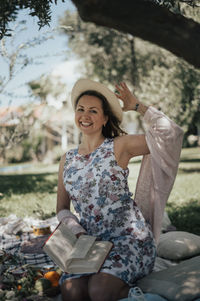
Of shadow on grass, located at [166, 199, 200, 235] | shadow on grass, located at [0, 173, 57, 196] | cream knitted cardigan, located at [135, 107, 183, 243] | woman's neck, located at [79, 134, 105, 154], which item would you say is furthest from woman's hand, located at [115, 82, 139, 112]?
shadow on grass, located at [0, 173, 57, 196]

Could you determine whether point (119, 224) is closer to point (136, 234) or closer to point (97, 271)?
point (136, 234)

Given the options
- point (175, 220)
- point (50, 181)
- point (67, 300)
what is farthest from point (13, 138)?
point (67, 300)

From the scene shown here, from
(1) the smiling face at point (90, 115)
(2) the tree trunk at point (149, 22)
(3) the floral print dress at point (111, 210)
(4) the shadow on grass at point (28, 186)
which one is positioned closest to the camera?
(2) the tree trunk at point (149, 22)

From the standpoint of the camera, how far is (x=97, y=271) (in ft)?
8.74

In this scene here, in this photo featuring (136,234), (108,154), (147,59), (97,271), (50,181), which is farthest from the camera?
(147,59)

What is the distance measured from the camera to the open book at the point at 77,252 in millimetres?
2718

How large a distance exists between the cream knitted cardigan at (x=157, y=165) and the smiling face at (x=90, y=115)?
47 cm

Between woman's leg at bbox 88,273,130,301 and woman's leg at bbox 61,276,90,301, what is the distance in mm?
103

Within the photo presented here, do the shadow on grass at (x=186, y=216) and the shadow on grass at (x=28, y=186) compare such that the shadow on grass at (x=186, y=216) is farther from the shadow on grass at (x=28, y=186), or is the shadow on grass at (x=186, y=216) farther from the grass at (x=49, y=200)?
the shadow on grass at (x=28, y=186)

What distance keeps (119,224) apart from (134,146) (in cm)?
69

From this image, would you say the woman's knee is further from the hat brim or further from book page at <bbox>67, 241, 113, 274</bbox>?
the hat brim

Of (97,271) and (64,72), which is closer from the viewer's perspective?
(97,271)

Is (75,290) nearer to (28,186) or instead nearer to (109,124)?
(109,124)

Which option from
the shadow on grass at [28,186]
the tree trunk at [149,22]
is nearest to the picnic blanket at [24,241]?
the tree trunk at [149,22]
